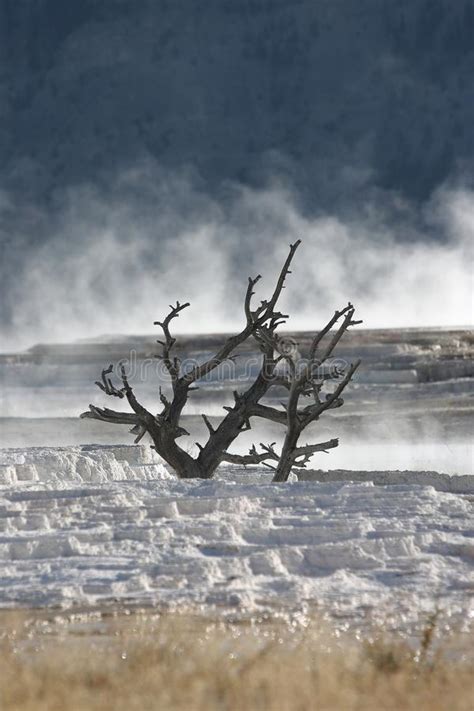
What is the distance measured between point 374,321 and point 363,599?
32.8m

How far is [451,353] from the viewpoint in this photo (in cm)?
2492

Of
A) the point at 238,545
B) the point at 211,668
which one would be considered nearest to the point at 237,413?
the point at 238,545

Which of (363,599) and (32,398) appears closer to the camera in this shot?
(363,599)

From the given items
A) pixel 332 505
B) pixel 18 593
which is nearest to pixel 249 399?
pixel 332 505

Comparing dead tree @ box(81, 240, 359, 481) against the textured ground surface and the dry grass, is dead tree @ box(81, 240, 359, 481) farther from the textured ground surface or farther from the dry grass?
the dry grass

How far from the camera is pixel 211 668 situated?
3189 millimetres

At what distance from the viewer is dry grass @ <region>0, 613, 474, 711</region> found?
2881 millimetres

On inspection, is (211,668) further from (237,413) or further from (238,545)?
(237,413)

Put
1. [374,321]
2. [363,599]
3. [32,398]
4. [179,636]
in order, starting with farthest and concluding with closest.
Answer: [374,321], [32,398], [363,599], [179,636]

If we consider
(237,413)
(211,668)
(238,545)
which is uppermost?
(237,413)

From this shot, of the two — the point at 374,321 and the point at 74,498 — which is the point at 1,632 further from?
the point at 374,321

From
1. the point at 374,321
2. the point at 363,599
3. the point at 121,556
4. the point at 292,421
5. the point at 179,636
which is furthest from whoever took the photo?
the point at 374,321

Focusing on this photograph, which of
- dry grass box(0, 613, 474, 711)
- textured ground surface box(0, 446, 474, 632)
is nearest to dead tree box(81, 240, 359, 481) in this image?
textured ground surface box(0, 446, 474, 632)

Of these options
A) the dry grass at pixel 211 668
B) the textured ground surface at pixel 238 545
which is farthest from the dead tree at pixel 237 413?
the dry grass at pixel 211 668
